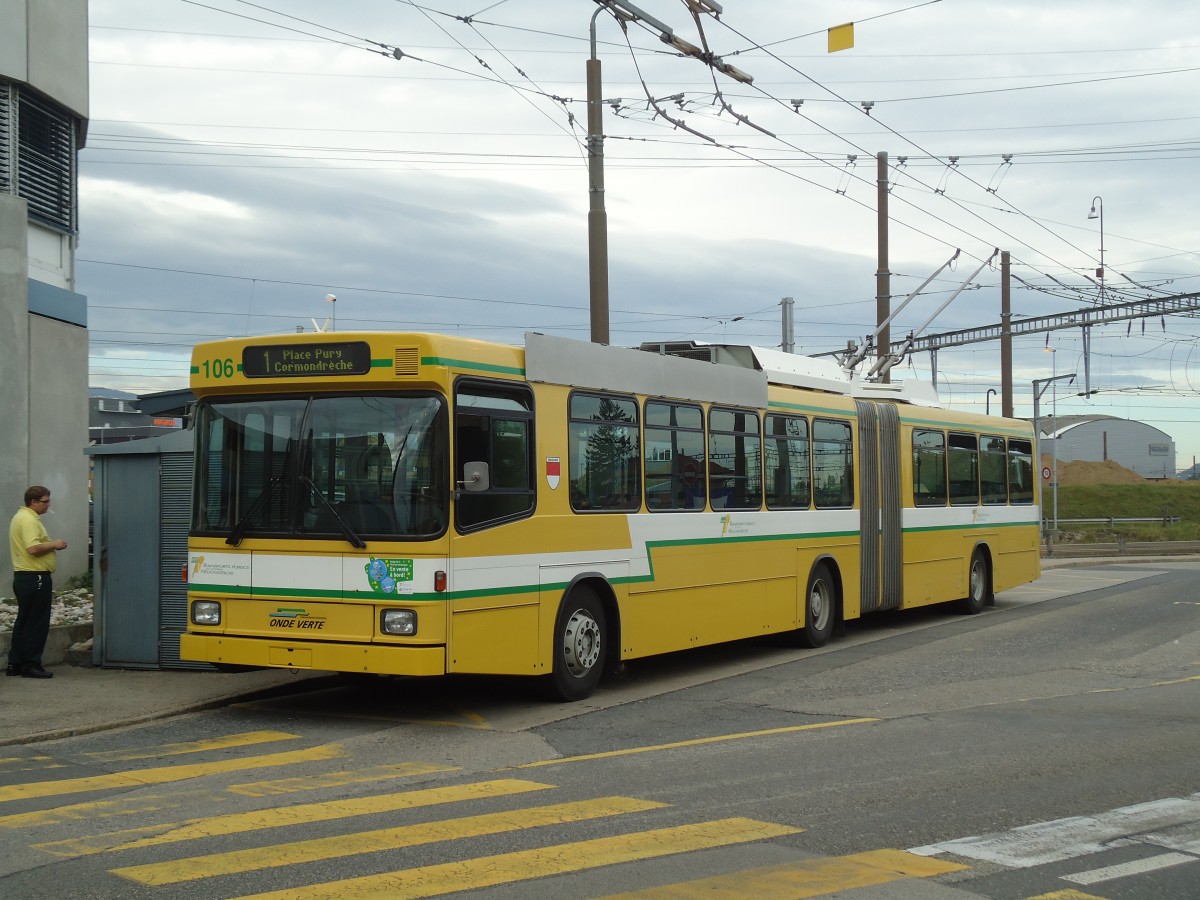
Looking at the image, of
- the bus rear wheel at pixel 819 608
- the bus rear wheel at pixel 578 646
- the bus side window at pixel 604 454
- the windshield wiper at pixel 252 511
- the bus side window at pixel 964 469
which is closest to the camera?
the windshield wiper at pixel 252 511

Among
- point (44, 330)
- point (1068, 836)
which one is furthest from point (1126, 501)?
point (1068, 836)

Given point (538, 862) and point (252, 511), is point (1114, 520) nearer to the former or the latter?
point (252, 511)

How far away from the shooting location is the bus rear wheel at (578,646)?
1080cm

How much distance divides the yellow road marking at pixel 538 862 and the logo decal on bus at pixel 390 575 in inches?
139

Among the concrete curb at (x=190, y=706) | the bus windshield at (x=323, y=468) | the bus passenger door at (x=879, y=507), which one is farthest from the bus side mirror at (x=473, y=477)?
the bus passenger door at (x=879, y=507)

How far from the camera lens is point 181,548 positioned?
12.2m

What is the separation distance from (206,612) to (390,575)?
5.82 feet

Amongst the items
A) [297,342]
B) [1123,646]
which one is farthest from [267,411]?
[1123,646]

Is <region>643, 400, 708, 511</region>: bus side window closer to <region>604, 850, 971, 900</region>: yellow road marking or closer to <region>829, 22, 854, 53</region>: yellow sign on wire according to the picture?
<region>604, 850, 971, 900</region>: yellow road marking

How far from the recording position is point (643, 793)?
24.6ft

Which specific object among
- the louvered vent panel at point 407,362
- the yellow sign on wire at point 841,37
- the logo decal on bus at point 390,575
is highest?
the yellow sign on wire at point 841,37

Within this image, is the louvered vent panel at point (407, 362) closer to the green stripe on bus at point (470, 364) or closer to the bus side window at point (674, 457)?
the green stripe on bus at point (470, 364)

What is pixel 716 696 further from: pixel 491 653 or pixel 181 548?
pixel 181 548

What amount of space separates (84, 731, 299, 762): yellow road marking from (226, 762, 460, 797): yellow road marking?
1.29m
